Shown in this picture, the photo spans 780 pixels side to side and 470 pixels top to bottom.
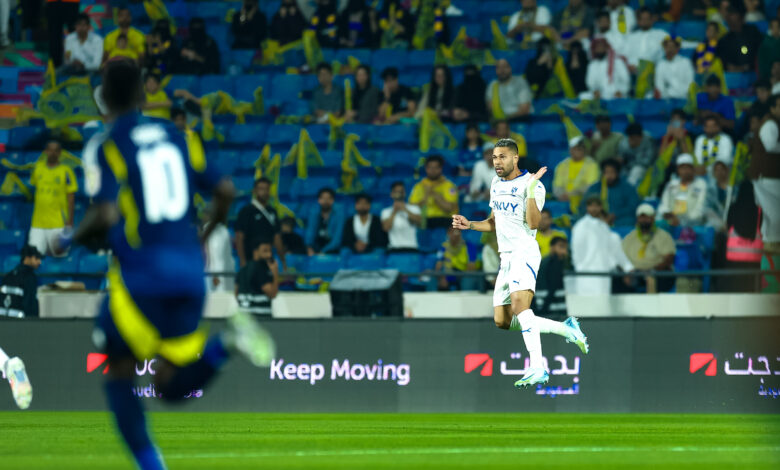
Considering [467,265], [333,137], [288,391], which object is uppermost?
Result: [333,137]

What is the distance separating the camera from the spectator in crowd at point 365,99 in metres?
20.0

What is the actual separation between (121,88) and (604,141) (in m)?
13.0

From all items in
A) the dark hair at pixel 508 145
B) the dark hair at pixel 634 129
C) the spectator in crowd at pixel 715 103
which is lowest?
the dark hair at pixel 508 145

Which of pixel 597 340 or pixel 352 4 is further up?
pixel 352 4

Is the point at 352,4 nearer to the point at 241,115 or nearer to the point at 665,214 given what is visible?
the point at 241,115

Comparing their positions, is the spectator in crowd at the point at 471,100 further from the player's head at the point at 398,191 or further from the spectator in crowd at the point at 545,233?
the spectator in crowd at the point at 545,233

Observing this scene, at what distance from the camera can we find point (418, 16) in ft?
70.0

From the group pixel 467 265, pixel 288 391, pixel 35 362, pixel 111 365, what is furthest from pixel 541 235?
pixel 111 365

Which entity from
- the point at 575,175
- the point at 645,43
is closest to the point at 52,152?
the point at 575,175

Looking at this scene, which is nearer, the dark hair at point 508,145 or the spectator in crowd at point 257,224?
the dark hair at point 508,145

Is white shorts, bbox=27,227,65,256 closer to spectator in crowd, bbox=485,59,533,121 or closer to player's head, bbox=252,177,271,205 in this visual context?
player's head, bbox=252,177,271,205

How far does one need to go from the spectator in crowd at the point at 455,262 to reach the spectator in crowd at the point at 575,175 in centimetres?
162

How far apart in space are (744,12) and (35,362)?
11.5m

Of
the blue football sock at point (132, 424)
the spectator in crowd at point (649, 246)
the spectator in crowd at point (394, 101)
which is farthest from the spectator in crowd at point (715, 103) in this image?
the blue football sock at point (132, 424)
